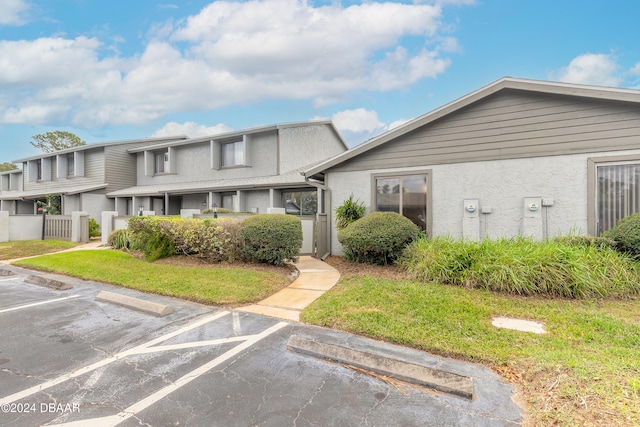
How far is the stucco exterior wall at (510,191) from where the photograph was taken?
284 inches

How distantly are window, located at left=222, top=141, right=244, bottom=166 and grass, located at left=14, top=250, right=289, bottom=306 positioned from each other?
924cm

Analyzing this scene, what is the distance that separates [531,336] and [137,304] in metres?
6.15

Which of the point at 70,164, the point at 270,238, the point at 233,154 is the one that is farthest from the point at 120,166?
the point at 270,238

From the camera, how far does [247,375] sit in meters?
2.94

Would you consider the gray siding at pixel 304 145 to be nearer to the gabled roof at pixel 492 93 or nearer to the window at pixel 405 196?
the gabled roof at pixel 492 93

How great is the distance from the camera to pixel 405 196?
920 cm

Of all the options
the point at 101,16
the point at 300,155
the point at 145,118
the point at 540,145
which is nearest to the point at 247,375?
the point at 540,145

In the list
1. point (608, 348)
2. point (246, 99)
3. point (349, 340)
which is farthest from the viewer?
point (246, 99)

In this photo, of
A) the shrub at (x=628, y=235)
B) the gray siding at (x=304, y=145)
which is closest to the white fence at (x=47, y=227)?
the gray siding at (x=304, y=145)

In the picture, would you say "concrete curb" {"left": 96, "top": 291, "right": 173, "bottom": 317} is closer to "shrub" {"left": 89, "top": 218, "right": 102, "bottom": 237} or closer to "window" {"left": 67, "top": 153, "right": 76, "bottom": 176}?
"shrub" {"left": 89, "top": 218, "right": 102, "bottom": 237}

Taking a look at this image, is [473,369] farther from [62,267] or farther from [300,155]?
[300,155]

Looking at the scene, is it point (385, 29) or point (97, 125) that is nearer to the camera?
point (385, 29)

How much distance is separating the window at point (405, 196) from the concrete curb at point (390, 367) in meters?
6.43

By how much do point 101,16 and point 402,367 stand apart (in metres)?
17.5
